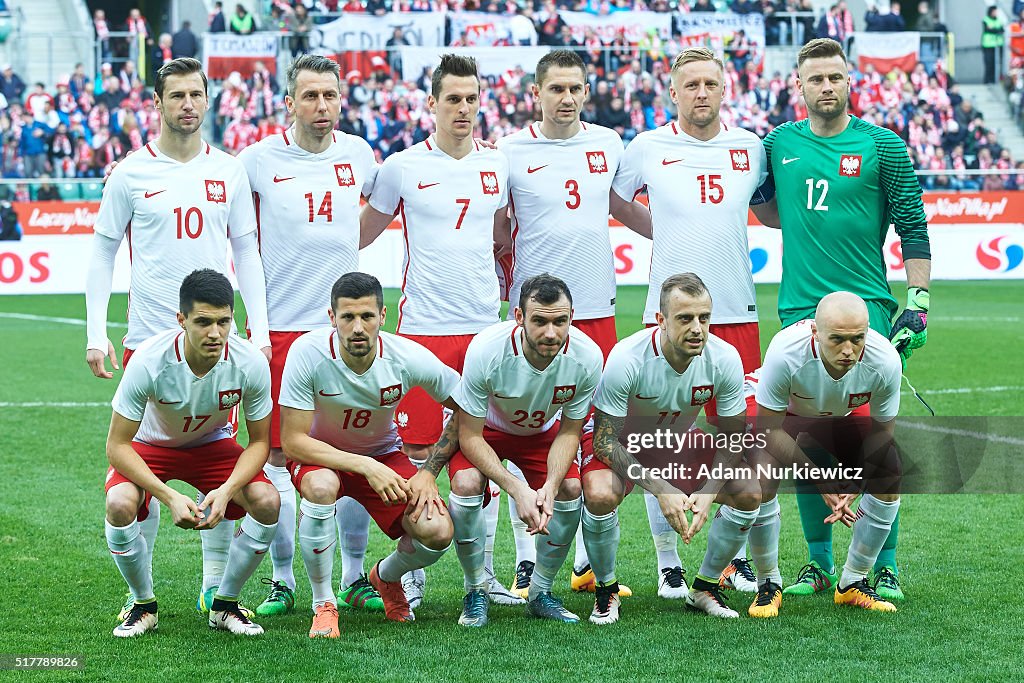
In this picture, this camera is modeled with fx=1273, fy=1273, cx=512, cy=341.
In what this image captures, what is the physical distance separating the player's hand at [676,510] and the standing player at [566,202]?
113 centimetres

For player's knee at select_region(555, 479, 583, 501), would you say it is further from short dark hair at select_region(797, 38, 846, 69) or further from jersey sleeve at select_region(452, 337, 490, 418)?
short dark hair at select_region(797, 38, 846, 69)

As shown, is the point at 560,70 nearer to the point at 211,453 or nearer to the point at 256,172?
the point at 256,172

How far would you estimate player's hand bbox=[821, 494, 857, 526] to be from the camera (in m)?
5.39

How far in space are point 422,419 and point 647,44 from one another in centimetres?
2224

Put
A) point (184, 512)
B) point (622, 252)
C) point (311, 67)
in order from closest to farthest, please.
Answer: point (184, 512) < point (311, 67) < point (622, 252)

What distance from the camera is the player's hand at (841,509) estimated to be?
212 inches

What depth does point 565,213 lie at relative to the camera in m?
6.18

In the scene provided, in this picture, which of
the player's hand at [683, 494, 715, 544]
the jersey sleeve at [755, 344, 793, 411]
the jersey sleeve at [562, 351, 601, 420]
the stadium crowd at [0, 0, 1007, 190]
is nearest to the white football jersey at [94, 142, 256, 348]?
the jersey sleeve at [562, 351, 601, 420]

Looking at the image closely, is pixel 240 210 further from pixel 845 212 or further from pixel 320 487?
pixel 845 212

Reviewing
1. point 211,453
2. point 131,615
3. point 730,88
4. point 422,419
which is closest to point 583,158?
point 422,419

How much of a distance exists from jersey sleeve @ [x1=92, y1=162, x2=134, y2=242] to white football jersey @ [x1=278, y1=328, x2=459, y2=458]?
1.01m

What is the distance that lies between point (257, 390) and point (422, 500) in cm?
82

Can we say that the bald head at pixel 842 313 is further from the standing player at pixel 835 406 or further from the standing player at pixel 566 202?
the standing player at pixel 566 202

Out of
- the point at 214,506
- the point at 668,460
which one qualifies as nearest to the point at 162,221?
the point at 214,506
